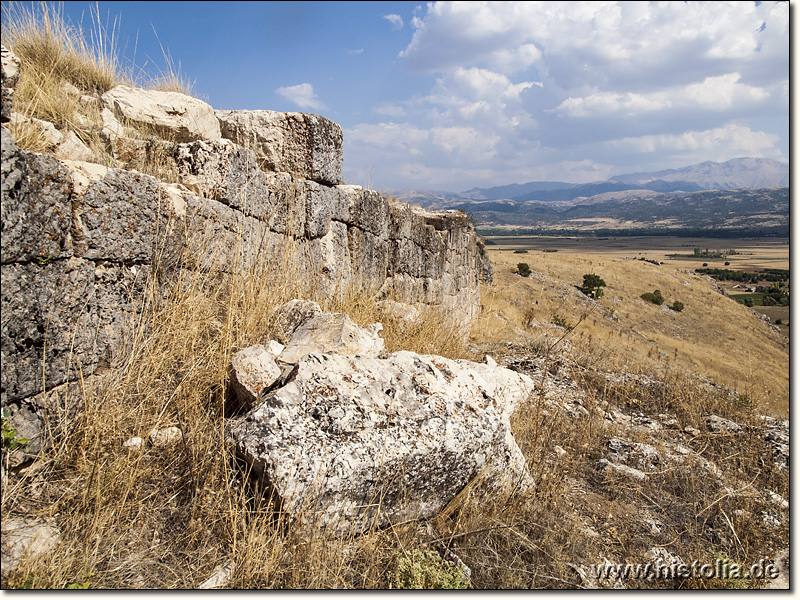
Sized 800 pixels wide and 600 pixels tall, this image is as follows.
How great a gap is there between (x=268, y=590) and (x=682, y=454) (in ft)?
11.5

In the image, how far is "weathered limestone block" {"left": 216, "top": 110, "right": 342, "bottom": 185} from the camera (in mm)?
4824

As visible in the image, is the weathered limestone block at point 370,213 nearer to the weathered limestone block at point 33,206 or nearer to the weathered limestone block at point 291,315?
the weathered limestone block at point 291,315

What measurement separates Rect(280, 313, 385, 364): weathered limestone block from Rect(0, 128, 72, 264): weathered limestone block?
1318 mm

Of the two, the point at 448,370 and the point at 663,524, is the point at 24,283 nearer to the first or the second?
the point at 448,370

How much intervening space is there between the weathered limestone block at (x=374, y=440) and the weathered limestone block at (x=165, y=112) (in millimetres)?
3105

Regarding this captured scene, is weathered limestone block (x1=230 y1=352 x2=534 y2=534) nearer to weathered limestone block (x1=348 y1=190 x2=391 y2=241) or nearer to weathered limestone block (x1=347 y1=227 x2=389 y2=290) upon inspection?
weathered limestone block (x1=347 y1=227 x2=389 y2=290)

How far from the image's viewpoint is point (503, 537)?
8.00 feet

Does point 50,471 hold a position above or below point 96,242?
below

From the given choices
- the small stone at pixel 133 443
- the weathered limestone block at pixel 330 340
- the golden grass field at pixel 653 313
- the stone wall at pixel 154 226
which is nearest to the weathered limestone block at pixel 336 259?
the stone wall at pixel 154 226

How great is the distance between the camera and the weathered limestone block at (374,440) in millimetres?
2164

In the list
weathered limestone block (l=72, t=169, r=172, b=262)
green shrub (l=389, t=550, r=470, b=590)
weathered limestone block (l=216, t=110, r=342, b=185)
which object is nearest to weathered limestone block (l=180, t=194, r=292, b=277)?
weathered limestone block (l=72, t=169, r=172, b=262)

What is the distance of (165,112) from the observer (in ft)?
15.1

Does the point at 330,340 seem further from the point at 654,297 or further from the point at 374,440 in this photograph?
the point at 654,297

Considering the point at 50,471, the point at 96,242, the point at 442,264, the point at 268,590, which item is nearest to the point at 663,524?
the point at 268,590
